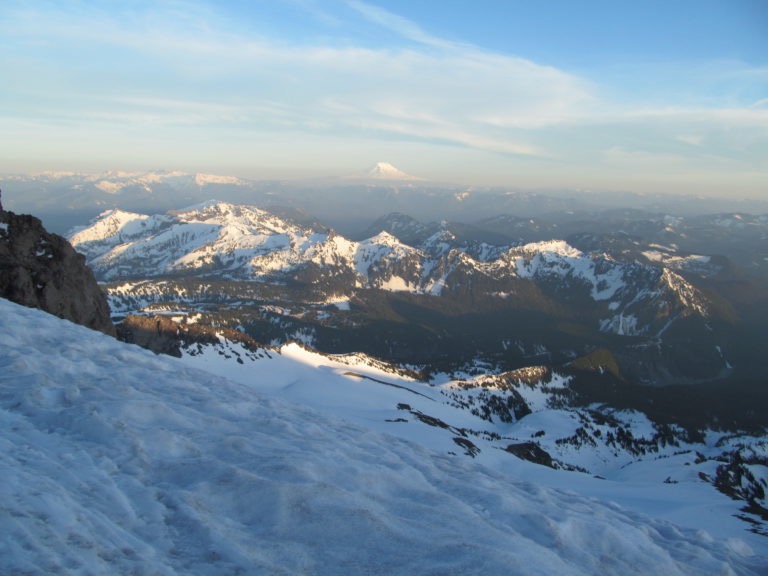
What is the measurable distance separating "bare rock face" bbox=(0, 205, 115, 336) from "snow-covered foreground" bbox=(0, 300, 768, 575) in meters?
23.8

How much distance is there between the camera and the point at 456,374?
19138cm

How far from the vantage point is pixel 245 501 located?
38.7ft

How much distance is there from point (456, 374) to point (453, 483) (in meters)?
179

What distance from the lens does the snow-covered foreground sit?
927 centimetres

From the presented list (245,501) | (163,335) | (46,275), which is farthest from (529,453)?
(245,501)

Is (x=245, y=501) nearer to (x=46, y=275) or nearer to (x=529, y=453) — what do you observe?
(x=46, y=275)

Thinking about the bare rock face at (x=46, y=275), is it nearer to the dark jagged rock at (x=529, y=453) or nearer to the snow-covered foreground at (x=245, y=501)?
the snow-covered foreground at (x=245, y=501)

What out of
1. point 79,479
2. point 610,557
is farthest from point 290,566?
point 610,557

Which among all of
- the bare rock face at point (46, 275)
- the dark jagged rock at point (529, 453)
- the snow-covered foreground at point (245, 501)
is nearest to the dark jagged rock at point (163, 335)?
the bare rock face at point (46, 275)

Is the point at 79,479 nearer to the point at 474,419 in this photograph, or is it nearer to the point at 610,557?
the point at 610,557

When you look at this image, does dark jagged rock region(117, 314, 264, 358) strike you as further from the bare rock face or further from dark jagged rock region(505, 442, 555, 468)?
dark jagged rock region(505, 442, 555, 468)

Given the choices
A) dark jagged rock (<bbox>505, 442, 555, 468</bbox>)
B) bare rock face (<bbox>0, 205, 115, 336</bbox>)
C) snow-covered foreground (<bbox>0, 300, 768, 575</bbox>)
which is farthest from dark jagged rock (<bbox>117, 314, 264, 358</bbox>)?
snow-covered foreground (<bbox>0, 300, 768, 575</bbox>)

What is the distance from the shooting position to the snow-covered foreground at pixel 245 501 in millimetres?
9266

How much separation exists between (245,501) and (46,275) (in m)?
43.9
